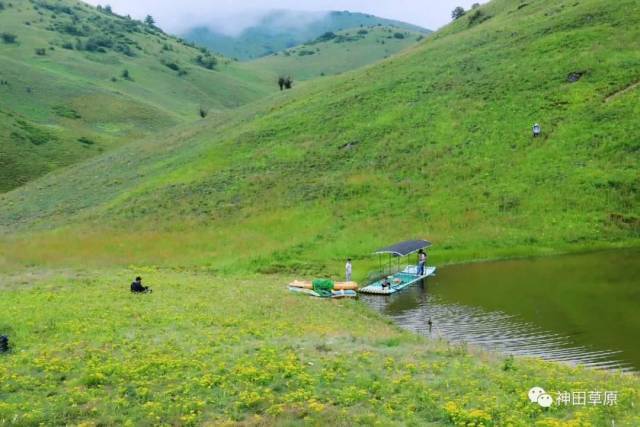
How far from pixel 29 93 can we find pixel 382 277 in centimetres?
13824

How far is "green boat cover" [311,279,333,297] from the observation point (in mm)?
37062

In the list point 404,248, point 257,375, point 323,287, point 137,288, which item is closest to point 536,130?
point 404,248

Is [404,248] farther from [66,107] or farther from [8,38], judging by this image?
[8,38]

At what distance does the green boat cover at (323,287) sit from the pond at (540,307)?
2.28 metres

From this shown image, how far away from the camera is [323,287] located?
122 ft

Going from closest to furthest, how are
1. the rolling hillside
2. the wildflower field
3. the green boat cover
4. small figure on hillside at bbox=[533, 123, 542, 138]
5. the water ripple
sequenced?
the wildflower field
the water ripple
the green boat cover
the rolling hillside
small figure on hillside at bbox=[533, 123, 542, 138]

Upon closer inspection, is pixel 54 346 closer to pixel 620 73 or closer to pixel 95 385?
pixel 95 385

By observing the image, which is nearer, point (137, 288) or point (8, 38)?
point (137, 288)

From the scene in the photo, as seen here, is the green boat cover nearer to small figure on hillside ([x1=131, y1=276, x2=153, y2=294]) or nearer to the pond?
the pond

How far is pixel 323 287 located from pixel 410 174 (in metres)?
27.4

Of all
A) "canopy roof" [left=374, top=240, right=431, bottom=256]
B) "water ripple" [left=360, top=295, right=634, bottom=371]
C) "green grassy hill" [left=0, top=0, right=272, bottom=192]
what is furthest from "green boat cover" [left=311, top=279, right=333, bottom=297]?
"green grassy hill" [left=0, top=0, right=272, bottom=192]

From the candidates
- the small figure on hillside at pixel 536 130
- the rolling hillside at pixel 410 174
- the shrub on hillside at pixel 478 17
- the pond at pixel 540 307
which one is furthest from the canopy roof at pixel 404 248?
the shrub on hillside at pixel 478 17

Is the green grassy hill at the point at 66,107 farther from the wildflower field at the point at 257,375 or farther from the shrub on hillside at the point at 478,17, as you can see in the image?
the wildflower field at the point at 257,375

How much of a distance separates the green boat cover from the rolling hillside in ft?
26.2
